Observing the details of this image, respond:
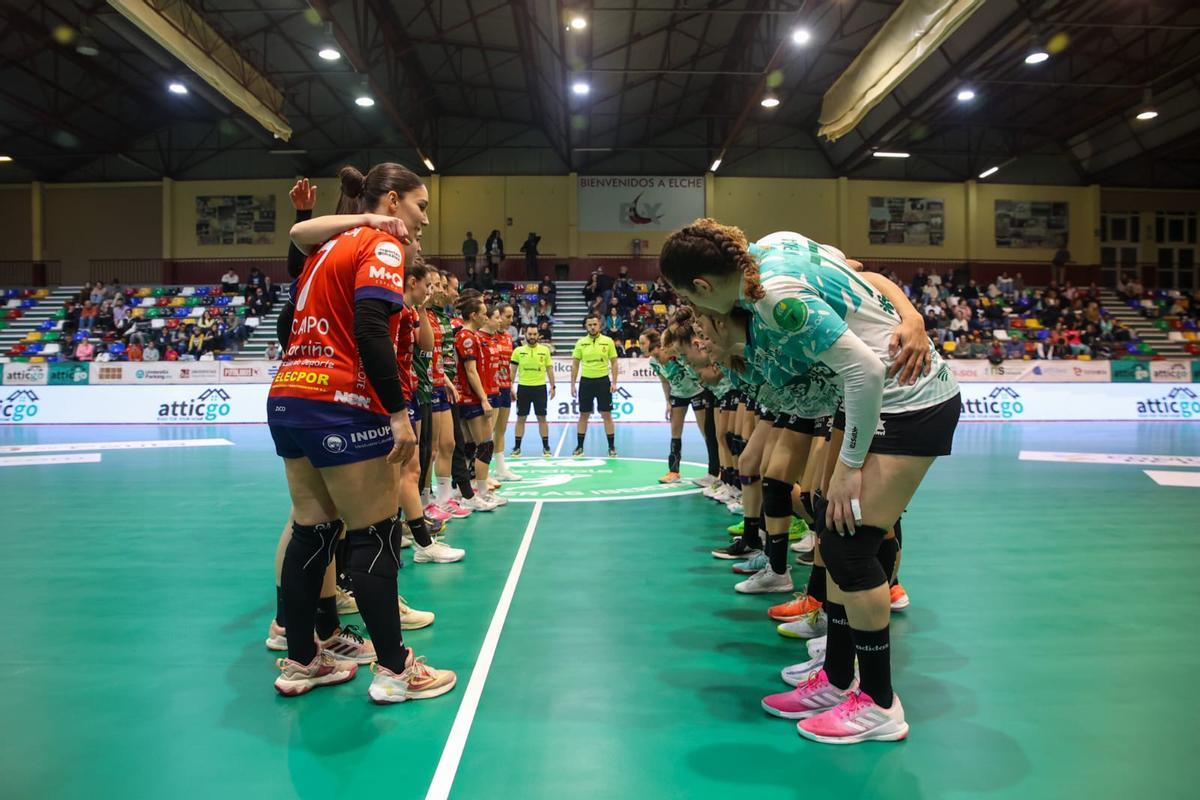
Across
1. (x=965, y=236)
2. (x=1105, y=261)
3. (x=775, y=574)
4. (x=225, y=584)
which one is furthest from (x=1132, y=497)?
(x=1105, y=261)

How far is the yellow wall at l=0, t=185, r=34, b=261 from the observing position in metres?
30.4

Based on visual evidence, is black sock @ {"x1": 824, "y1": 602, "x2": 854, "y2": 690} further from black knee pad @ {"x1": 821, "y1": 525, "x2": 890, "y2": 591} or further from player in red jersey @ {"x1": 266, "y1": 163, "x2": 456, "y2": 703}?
player in red jersey @ {"x1": 266, "y1": 163, "x2": 456, "y2": 703}

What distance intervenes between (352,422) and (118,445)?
11834 mm

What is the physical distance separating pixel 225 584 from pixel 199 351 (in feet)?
65.9

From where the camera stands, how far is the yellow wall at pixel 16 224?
30422 millimetres

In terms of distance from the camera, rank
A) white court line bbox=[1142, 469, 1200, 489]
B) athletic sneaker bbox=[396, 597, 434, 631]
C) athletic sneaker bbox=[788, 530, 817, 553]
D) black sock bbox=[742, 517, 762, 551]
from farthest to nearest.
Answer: white court line bbox=[1142, 469, 1200, 489], athletic sneaker bbox=[788, 530, 817, 553], black sock bbox=[742, 517, 762, 551], athletic sneaker bbox=[396, 597, 434, 631]

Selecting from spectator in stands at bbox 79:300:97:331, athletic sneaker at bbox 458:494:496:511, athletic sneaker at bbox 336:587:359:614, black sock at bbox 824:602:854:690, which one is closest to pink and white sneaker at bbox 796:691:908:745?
black sock at bbox 824:602:854:690

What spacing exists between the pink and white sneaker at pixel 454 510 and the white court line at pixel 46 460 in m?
6.39

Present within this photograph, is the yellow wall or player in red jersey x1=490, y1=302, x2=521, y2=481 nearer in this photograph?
player in red jersey x1=490, y1=302, x2=521, y2=481

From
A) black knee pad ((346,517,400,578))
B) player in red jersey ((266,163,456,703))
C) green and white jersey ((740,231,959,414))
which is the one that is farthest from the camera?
black knee pad ((346,517,400,578))

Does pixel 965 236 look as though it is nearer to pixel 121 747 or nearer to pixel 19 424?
pixel 19 424

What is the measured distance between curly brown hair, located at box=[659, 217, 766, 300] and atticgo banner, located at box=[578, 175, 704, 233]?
28.3 meters

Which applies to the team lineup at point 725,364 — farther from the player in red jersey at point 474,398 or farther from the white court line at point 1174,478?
the white court line at point 1174,478

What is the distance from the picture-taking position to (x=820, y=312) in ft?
7.75
